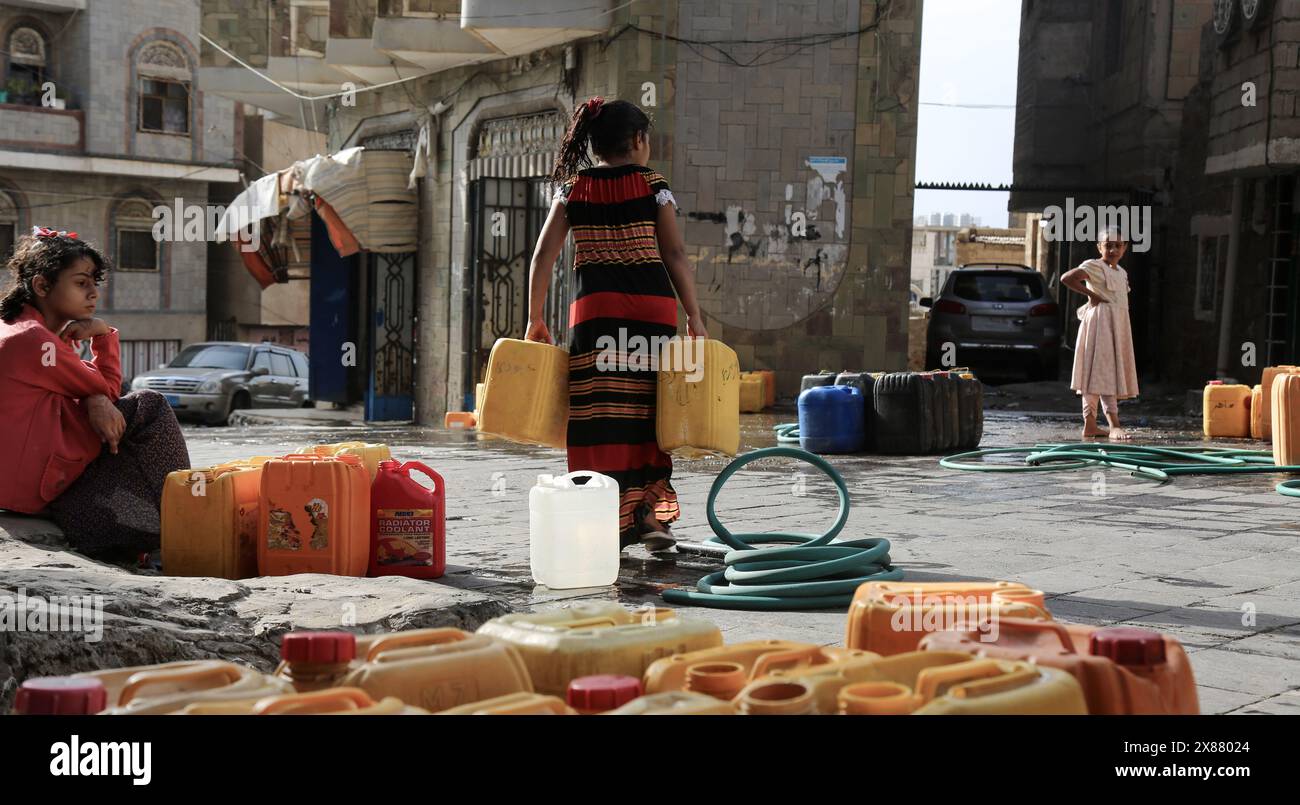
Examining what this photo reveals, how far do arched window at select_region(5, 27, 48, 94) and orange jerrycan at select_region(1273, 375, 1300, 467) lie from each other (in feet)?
105

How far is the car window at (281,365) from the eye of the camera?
25.4m

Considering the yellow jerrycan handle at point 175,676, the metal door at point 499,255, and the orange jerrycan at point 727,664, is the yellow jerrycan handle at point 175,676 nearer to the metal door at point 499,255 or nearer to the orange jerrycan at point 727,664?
the orange jerrycan at point 727,664

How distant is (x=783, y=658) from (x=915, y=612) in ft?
1.77

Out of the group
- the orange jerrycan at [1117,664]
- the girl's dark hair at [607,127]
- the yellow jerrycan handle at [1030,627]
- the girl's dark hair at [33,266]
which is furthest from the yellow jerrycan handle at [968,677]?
the girl's dark hair at [33,266]

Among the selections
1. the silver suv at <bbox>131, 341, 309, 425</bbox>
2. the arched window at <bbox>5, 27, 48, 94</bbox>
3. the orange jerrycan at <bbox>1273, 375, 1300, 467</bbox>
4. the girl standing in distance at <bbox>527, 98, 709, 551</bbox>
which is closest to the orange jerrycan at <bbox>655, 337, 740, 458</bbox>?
the girl standing in distance at <bbox>527, 98, 709, 551</bbox>

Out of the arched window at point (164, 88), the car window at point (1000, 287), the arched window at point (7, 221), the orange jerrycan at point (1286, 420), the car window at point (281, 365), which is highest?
the arched window at point (164, 88)

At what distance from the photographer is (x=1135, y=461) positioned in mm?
9992

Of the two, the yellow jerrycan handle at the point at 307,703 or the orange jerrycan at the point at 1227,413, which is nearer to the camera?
the yellow jerrycan handle at the point at 307,703

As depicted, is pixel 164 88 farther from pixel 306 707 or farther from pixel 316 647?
pixel 306 707


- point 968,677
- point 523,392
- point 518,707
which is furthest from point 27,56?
point 968,677

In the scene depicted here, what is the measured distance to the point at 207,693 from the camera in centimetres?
223

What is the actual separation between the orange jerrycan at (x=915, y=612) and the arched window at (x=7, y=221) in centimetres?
3393
